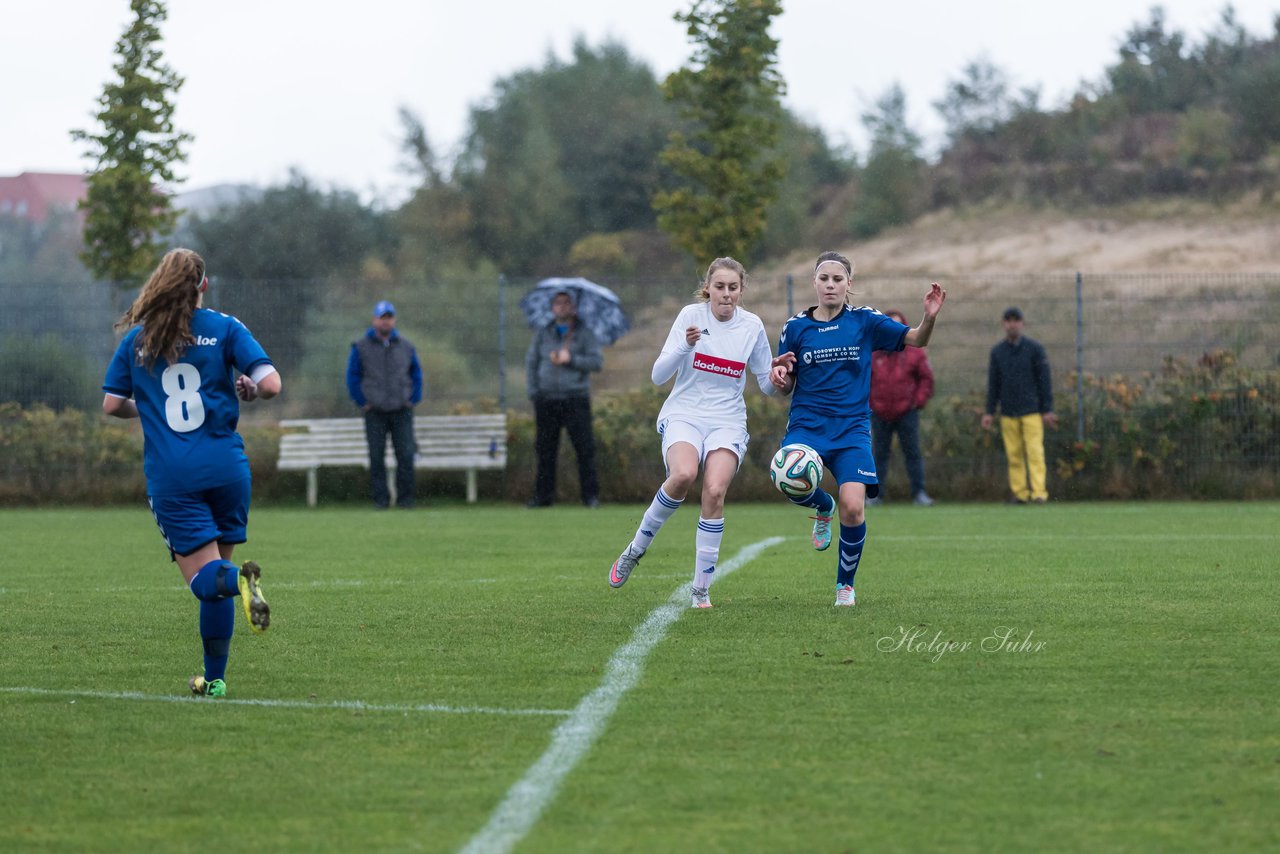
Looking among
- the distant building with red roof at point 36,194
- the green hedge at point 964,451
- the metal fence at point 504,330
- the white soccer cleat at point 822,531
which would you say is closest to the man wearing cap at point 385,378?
the green hedge at point 964,451

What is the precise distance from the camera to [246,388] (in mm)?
6215

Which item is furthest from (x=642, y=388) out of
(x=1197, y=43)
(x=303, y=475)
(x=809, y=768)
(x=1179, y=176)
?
(x=1197, y=43)

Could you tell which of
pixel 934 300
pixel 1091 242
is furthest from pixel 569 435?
pixel 1091 242

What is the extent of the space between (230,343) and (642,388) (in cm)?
1396

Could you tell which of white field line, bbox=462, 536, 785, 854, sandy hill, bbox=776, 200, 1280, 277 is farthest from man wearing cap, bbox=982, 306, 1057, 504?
sandy hill, bbox=776, 200, 1280, 277

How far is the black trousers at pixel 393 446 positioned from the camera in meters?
18.0

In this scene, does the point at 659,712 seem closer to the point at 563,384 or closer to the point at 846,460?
the point at 846,460

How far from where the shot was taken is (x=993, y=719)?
5.39 metres

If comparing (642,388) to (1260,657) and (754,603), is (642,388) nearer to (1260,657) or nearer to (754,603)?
(754,603)

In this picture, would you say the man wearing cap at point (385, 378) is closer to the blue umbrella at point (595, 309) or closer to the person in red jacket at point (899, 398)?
the blue umbrella at point (595, 309)

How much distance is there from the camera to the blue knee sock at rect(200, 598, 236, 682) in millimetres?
6148

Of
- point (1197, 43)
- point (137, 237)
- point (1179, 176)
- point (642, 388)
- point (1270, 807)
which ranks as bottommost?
point (1270, 807)

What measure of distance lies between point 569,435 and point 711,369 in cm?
962

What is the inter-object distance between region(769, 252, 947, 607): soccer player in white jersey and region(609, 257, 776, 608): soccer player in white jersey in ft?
0.62
